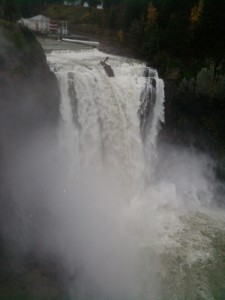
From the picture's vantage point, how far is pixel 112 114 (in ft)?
68.0

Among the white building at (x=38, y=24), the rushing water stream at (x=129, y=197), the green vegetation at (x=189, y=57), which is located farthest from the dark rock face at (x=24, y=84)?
the white building at (x=38, y=24)

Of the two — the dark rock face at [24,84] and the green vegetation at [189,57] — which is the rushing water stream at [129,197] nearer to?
the dark rock face at [24,84]

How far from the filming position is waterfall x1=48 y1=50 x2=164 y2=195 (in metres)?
19.5

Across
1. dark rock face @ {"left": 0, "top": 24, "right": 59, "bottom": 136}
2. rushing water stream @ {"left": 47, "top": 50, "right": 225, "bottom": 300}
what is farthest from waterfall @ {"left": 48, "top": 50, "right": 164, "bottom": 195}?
dark rock face @ {"left": 0, "top": 24, "right": 59, "bottom": 136}

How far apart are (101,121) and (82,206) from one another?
5.28 meters

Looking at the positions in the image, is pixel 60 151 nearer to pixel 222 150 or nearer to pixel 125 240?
pixel 125 240

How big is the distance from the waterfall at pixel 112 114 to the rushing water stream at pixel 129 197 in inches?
2.4

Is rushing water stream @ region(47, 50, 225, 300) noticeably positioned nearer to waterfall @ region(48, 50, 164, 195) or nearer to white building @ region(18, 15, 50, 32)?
waterfall @ region(48, 50, 164, 195)

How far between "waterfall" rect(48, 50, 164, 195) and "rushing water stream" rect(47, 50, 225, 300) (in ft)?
0.20

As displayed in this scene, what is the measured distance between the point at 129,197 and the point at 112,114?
5.49 metres

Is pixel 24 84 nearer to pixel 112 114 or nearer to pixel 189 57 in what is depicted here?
pixel 112 114

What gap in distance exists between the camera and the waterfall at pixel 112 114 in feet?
64.1

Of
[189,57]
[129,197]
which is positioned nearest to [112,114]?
[129,197]

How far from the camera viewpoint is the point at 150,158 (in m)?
23.2
